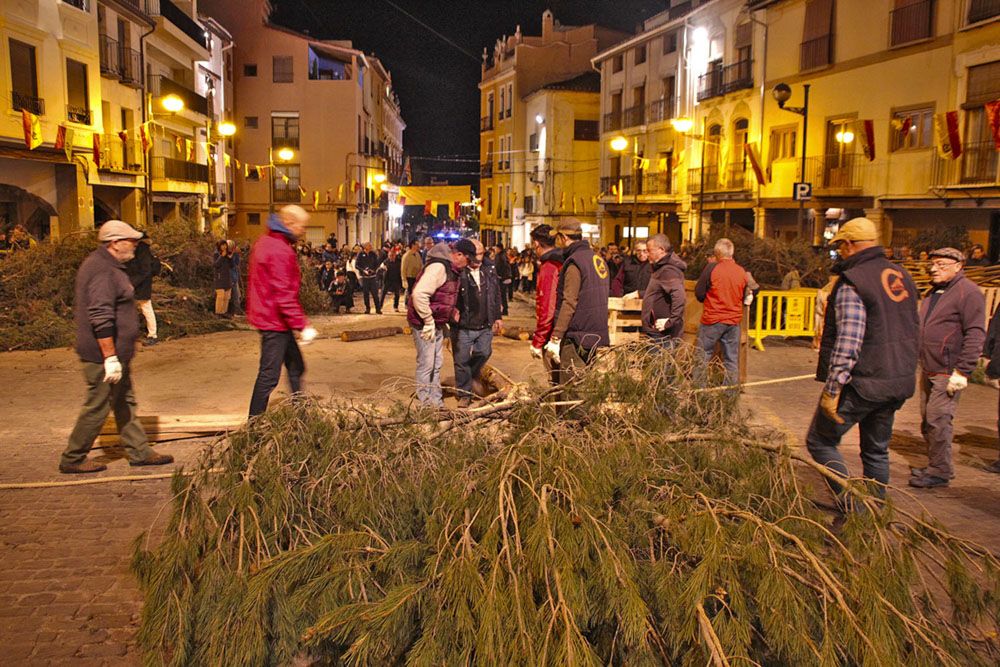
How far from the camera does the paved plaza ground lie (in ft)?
14.1

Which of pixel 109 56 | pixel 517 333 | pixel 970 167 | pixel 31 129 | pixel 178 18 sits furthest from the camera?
pixel 178 18

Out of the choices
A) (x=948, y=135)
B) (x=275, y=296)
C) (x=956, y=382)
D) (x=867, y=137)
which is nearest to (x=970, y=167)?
(x=948, y=135)

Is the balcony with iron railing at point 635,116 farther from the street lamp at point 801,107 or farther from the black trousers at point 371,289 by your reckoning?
the black trousers at point 371,289

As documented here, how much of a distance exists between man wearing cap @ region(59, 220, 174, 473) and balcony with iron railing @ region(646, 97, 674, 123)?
3534 cm

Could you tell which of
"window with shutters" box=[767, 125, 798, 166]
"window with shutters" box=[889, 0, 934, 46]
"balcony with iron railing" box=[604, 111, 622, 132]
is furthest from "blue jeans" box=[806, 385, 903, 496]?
"balcony with iron railing" box=[604, 111, 622, 132]

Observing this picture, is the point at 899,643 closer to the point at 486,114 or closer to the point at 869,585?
the point at 869,585

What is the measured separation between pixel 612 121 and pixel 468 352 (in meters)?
39.3

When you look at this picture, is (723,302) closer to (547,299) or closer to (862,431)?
(547,299)

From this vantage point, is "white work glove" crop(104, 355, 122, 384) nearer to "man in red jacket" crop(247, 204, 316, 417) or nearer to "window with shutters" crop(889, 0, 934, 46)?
"man in red jacket" crop(247, 204, 316, 417)

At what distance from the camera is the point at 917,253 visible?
21.6 m

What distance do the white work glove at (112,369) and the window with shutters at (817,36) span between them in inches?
1035

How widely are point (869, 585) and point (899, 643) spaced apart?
0.20 metres

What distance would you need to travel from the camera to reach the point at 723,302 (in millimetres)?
8859

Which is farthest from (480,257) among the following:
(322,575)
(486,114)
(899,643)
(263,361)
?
(486,114)
